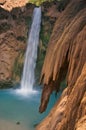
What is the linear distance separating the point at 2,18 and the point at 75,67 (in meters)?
23.7

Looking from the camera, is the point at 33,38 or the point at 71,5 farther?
the point at 33,38

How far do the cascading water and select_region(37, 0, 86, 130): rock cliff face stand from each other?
19.0 meters

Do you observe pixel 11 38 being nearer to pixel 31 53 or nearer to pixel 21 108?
pixel 31 53

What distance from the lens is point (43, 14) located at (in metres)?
30.2

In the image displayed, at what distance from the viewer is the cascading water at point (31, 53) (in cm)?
2910

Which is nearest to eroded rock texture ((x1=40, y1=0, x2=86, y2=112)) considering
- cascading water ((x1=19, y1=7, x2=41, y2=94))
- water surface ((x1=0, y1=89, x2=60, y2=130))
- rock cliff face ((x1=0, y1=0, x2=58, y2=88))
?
water surface ((x1=0, y1=89, x2=60, y2=130))

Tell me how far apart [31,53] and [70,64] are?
904 inches

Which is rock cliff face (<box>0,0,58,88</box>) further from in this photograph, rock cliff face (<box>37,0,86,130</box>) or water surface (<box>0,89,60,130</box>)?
rock cliff face (<box>37,0,86,130</box>)

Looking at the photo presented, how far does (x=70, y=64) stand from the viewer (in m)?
7.00

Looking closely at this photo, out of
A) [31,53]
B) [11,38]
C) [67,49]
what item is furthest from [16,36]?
[67,49]

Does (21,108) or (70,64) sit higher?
(70,64)

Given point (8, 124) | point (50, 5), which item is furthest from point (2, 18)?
point (8, 124)

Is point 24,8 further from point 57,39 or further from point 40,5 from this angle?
point 57,39

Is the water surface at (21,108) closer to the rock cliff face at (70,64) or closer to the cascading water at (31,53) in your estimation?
the cascading water at (31,53)
